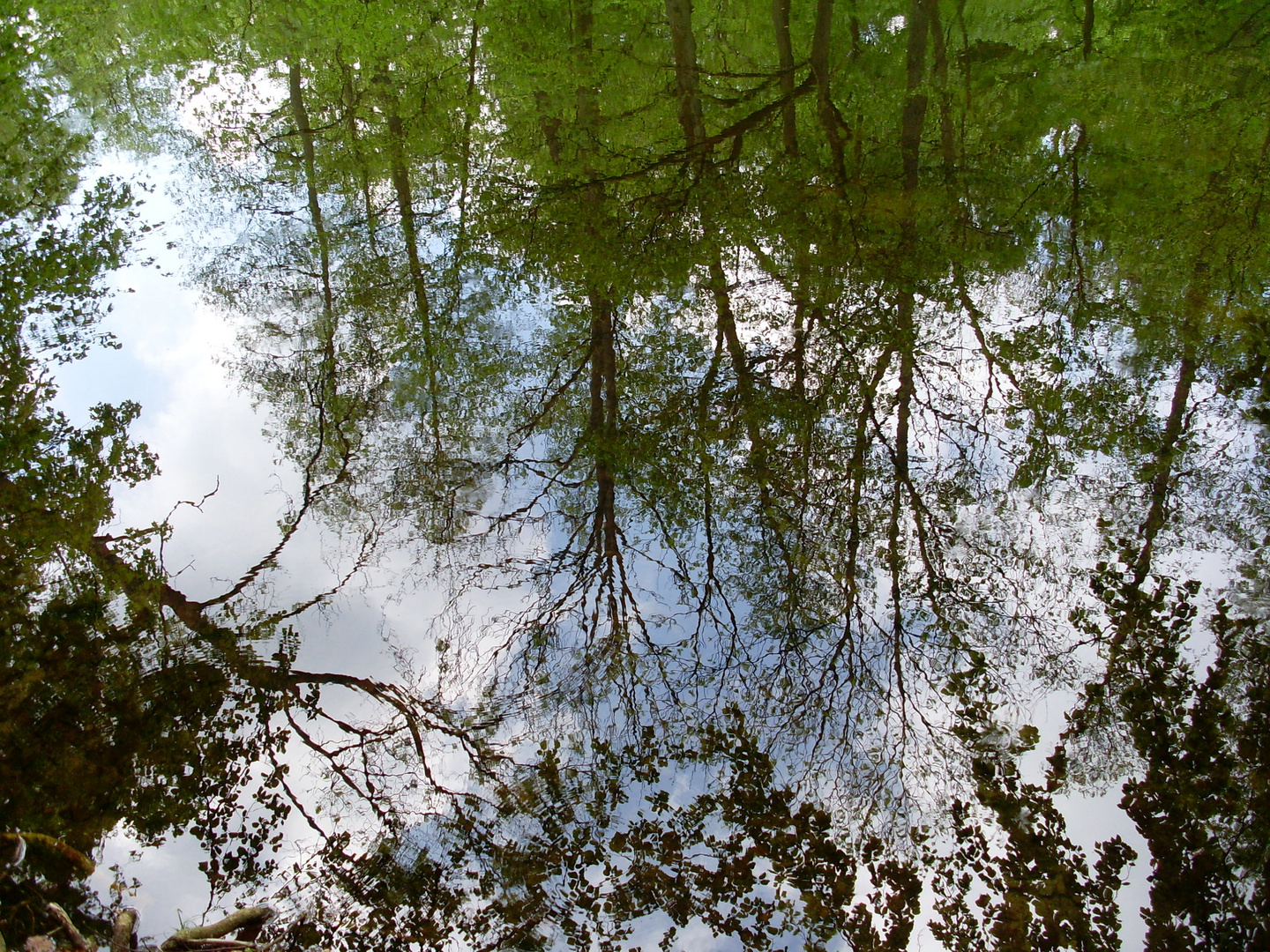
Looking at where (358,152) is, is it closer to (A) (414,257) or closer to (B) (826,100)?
(A) (414,257)

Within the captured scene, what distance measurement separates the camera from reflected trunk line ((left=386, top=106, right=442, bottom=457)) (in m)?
5.80

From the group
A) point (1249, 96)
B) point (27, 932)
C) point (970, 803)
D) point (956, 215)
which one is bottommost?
point (27, 932)

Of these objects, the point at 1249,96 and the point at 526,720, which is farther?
the point at 1249,96

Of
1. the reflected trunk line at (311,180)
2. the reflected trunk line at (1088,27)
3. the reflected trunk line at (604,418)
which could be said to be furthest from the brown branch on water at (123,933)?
the reflected trunk line at (1088,27)

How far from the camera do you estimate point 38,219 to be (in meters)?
7.10

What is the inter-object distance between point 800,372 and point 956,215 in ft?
8.18

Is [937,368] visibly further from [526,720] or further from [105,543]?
[105,543]

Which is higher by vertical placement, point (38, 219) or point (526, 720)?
point (38, 219)

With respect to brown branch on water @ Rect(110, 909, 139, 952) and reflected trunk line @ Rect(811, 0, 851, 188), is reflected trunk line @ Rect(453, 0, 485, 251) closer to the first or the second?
reflected trunk line @ Rect(811, 0, 851, 188)

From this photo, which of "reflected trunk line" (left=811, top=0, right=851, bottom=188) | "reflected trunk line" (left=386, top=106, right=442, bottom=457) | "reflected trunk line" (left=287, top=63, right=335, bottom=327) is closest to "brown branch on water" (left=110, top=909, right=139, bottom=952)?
"reflected trunk line" (left=386, top=106, right=442, bottom=457)

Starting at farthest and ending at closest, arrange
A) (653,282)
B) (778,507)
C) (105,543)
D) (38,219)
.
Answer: (38,219)
(653,282)
(778,507)
(105,543)

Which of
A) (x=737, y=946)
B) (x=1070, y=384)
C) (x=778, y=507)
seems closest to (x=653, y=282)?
(x=778, y=507)

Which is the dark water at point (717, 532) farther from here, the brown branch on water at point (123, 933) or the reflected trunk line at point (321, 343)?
the brown branch on water at point (123, 933)

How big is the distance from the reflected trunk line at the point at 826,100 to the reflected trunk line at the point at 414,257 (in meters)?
4.32
